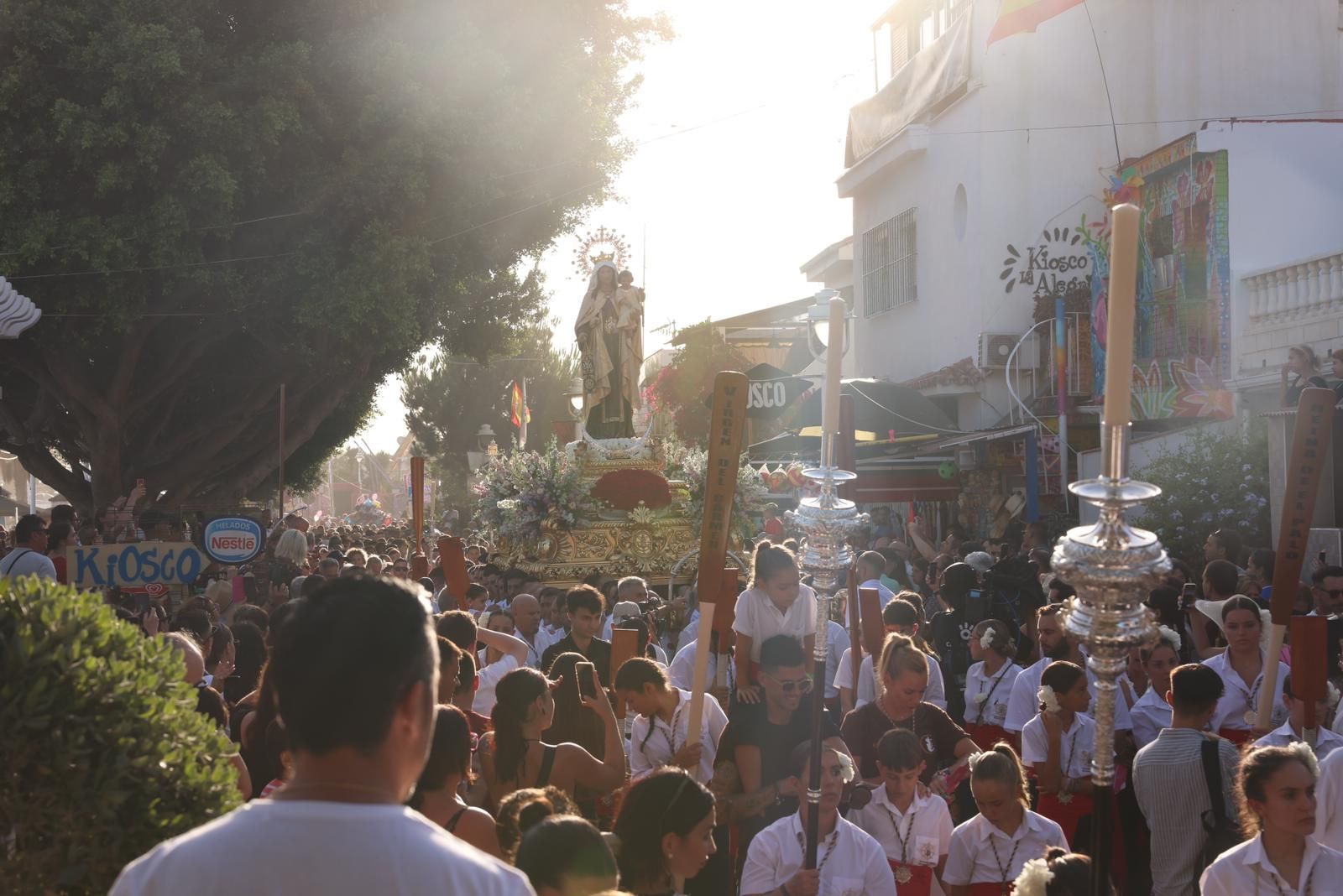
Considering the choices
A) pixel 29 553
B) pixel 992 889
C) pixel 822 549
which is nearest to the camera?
pixel 822 549

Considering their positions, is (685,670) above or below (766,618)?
below

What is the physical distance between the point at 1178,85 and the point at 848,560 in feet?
70.6

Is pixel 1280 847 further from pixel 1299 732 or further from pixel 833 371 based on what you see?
pixel 833 371

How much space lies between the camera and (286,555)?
16281mm

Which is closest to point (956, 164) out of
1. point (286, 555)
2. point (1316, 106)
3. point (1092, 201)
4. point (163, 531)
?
point (1092, 201)

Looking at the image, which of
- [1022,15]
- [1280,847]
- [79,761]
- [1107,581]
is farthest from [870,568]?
[1022,15]

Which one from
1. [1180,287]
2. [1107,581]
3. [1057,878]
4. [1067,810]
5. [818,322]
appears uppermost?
[818,322]

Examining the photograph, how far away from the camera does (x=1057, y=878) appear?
414 centimetres

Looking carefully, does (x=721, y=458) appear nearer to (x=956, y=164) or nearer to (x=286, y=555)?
(x=286, y=555)

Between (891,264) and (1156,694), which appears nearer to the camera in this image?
(1156,694)

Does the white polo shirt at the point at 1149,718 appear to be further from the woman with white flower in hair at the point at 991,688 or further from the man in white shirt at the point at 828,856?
the man in white shirt at the point at 828,856

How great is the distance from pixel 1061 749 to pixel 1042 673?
61 cm

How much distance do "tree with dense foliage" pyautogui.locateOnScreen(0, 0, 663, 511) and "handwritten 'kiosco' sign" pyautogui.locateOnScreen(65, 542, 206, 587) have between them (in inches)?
342

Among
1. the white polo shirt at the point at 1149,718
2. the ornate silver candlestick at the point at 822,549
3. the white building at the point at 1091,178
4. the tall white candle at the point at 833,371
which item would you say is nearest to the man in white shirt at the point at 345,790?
the tall white candle at the point at 833,371
